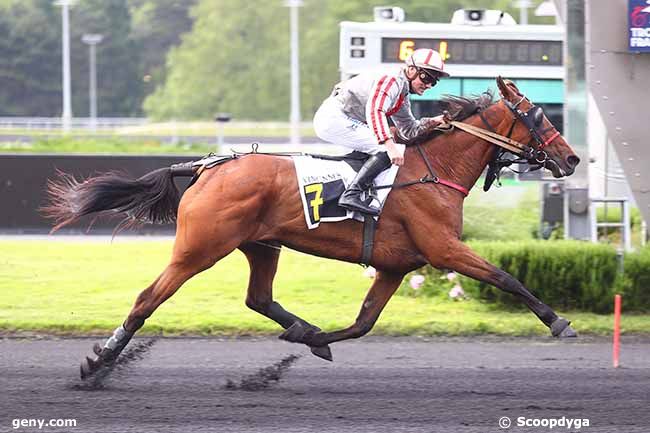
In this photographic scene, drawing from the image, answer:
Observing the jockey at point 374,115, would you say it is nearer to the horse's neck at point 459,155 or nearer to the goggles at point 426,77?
the goggles at point 426,77

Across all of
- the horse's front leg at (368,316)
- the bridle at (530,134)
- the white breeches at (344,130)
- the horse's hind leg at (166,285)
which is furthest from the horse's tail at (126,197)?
the bridle at (530,134)

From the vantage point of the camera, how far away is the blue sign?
9727mm

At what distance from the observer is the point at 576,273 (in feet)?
31.6

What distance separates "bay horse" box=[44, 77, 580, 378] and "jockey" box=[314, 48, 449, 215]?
182mm

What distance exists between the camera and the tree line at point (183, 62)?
2122 inches

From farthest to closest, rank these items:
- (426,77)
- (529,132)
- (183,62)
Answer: (183,62), (529,132), (426,77)

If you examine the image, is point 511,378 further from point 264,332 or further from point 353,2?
point 353,2

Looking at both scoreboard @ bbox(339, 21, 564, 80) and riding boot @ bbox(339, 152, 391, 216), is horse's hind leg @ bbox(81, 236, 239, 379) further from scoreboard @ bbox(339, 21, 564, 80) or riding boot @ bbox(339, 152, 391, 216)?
scoreboard @ bbox(339, 21, 564, 80)

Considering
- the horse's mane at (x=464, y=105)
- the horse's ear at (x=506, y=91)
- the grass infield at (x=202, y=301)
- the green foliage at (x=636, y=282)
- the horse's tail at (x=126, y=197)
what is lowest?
the grass infield at (x=202, y=301)

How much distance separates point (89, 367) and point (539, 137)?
128 inches

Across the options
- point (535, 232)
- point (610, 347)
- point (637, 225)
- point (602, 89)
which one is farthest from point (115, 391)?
point (637, 225)

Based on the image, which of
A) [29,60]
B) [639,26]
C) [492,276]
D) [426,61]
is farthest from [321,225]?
[29,60]

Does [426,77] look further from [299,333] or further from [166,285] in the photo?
[166,285]

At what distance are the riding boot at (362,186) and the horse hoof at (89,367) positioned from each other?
1803 mm
